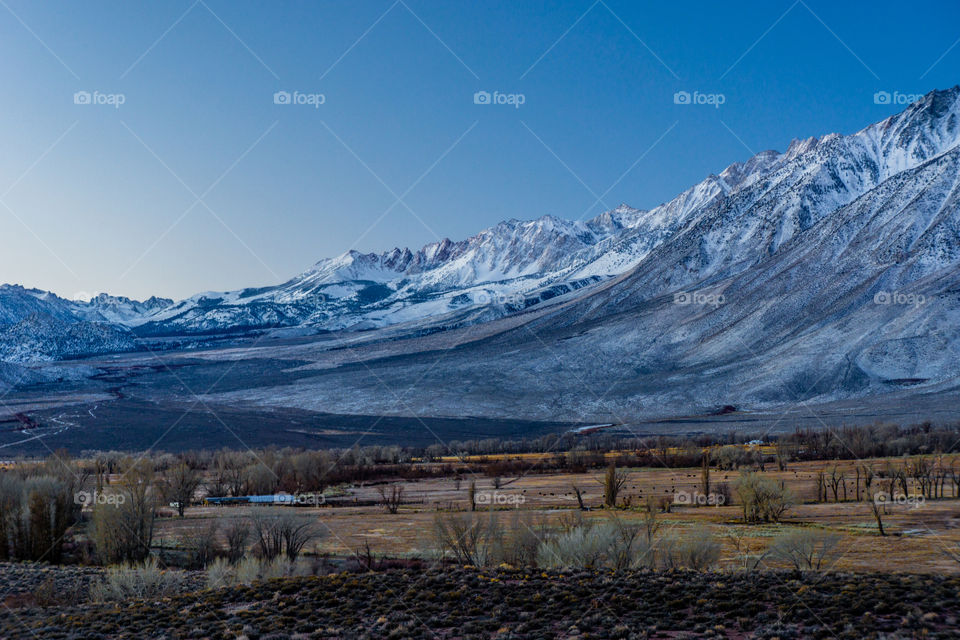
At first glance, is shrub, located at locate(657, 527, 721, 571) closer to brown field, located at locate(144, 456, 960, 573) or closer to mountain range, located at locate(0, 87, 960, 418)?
brown field, located at locate(144, 456, 960, 573)

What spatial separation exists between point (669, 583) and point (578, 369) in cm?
11620

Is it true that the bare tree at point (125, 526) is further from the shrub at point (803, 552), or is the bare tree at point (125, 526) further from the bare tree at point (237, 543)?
the shrub at point (803, 552)

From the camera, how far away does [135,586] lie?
82.1 feet

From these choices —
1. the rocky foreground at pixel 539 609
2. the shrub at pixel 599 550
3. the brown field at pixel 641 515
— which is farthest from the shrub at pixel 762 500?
the rocky foreground at pixel 539 609

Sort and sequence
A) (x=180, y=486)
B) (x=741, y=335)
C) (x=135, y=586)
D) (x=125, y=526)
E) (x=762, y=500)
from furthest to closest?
(x=741, y=335) < (x=180, y=486) < (x=762, y=500) < (x=125, y=526) < (x=135, y=586)

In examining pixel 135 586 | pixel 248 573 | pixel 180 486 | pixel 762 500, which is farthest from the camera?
pixel 180 486

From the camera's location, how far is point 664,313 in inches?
6127

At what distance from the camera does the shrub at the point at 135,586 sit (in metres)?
24.7

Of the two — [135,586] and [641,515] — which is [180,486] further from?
[641,515]

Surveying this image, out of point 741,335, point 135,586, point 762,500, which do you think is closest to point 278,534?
point 135,586

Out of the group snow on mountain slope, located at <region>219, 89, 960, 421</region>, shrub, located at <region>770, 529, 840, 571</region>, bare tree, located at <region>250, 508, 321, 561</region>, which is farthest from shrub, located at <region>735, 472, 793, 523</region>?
snow on mountain slope, located at <region>219, 89, 960, 421</region>

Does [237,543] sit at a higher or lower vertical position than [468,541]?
lower

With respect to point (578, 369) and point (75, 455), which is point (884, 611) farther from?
point (578, 369)

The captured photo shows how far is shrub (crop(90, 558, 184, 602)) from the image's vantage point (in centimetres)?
2467
